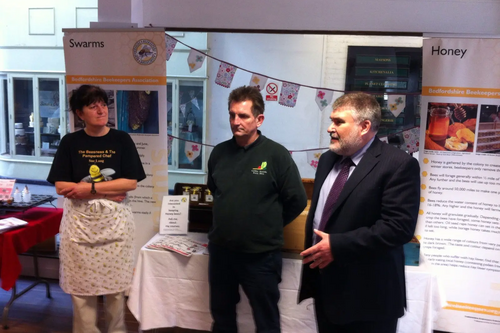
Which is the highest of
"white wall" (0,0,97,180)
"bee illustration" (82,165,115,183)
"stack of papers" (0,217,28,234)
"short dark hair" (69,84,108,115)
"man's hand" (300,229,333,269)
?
"white wall" (0,0,97,180)

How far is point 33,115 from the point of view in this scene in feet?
22.7

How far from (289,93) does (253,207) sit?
159 cm

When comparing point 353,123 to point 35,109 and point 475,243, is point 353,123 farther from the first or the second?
point 35,109

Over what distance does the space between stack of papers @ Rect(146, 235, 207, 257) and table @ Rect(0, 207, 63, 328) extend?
2.83 ft

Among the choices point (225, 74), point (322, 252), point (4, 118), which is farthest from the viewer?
point (4, 118)

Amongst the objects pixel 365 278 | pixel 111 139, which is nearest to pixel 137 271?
pixel 111 139

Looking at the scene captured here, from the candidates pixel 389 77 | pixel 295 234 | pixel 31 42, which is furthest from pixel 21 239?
pixel 31 42

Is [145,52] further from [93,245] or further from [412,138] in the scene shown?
[412,138]

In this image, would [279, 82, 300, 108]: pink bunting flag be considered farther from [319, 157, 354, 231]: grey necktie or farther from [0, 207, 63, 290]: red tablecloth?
[0, 207, 63, 290]: red tablecloth

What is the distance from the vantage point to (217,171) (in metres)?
2.11

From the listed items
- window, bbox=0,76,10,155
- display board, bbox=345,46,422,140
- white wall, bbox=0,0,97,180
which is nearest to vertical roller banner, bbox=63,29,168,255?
display board, bbox=345,46,422,140

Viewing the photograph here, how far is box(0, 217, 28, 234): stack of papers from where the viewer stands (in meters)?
2.52

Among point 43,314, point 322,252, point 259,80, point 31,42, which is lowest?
point 43,314

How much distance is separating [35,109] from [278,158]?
6.34 m
